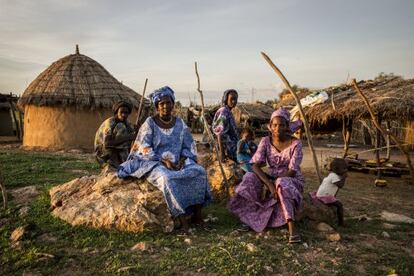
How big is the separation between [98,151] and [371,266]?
4383 millimetres

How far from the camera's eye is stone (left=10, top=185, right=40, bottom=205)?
5.75 metres

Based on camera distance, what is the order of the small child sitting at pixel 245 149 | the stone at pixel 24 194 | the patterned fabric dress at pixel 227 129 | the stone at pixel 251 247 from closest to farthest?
1. the stone at pixel 251 247
2. the stone at pixel 24 194
3. the small child sitting at pixel 245 149
4. the patterned fabric dress at pixel 227 129

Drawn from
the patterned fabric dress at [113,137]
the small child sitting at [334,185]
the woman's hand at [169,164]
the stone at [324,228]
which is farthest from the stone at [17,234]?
the small child sitting at [334,185]

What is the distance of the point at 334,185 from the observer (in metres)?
4.98

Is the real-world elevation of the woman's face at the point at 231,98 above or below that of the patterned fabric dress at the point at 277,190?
above

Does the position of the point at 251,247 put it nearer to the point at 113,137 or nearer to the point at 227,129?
the point at 227,129

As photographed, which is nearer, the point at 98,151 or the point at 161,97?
the point at 161,97

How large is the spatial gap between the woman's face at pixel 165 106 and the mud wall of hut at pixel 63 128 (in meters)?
10.5

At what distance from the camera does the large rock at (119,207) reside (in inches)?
168

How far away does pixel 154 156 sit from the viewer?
4629 millimetres

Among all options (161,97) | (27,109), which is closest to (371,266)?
(161,97)

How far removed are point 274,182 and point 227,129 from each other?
79.6 inches

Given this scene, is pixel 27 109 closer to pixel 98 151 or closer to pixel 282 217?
pixel 98 151

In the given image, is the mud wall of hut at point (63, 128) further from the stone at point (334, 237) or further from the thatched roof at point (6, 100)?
the stone at point (334, 237)
